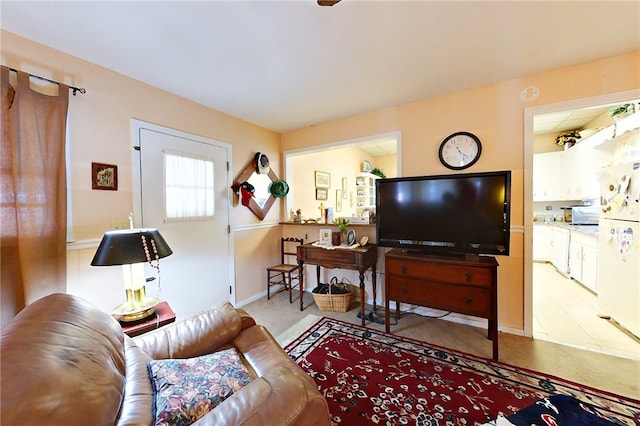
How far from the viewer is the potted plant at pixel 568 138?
447 cm

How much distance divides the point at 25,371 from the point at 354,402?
5.26ft

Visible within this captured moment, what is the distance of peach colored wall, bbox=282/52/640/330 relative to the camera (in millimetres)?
2006

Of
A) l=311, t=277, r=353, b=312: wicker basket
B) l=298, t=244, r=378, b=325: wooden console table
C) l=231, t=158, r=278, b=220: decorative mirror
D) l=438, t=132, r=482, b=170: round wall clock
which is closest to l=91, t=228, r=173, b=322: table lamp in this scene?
l=231, t=158, r=278, b=220: decorative mirror

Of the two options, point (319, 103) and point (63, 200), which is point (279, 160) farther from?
point (63, 200)

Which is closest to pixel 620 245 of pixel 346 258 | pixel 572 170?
pixel 346 258

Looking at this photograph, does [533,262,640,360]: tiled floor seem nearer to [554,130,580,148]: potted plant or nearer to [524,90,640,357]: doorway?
[524,90,640,357]: doorway

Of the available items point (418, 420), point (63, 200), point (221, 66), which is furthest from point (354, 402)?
point (221, 66)

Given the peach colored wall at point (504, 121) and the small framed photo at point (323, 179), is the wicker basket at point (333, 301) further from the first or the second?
the small framed photo at point (323, 179)

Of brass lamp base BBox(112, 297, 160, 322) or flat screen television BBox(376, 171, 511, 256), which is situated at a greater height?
flat screen television BBox(376, 171, 511, 256)

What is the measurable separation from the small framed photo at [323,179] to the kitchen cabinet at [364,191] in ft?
4.84

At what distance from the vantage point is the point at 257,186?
3.39m

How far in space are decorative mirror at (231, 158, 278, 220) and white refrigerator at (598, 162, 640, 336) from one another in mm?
3866

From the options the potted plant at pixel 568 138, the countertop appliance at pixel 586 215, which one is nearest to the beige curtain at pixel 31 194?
the countertop appliance at pixel 586 215

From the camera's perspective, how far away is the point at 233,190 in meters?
3.04
